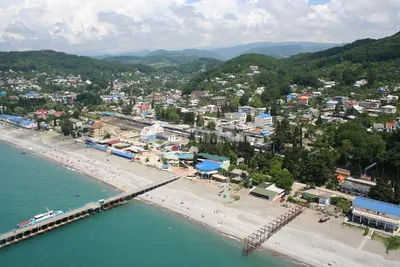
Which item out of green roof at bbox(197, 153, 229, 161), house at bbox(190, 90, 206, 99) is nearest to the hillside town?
green roof at bbox(197, 153, 229, 161)

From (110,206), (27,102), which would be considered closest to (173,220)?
(110,206)

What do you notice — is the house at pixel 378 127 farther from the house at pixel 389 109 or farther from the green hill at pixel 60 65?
the green hill at pixel 60 65

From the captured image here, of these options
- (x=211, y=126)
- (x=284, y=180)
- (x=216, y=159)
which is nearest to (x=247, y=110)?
(x=211, y=126)

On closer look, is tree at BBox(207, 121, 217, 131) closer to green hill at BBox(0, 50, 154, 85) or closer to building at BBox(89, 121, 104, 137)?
building at BBox(89, 121, 104, 137)

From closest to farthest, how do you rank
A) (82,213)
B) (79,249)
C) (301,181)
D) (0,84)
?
(79,249) → (82,213) → (301,181) → (0,84)

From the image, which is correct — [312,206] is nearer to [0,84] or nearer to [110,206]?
[110,206]

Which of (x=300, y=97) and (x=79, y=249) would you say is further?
(x=300, y=97)
